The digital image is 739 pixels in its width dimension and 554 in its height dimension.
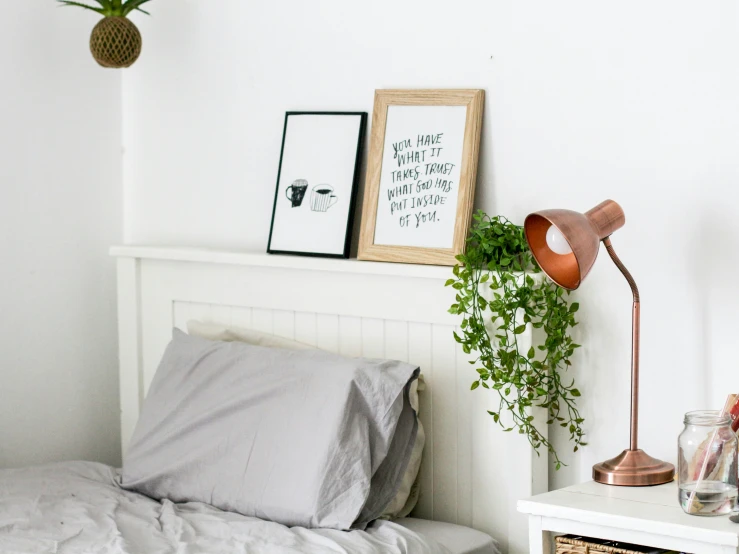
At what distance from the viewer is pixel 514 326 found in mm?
1920

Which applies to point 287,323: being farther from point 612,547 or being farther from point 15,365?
point 612,547

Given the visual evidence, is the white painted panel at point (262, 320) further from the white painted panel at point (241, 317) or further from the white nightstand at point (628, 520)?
the white nightstand at point (628, 520)

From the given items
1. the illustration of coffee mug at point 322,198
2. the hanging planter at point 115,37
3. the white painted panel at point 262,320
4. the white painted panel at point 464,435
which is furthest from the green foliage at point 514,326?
the hanging planter at point 115,37

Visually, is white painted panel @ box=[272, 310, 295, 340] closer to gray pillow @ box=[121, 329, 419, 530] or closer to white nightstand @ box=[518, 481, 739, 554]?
gray pillow @ box=[121, 329, 419, 530]

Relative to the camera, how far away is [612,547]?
160 centimetres

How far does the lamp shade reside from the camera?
162cm

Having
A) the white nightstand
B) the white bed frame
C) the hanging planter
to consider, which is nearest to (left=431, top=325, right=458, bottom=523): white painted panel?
the white bed frame

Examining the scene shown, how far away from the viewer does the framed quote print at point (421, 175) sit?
2.02m

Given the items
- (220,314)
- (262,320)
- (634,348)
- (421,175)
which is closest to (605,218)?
(634,348)

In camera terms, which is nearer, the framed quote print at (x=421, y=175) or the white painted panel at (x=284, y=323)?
the framed quote print at (x=421, y=175)

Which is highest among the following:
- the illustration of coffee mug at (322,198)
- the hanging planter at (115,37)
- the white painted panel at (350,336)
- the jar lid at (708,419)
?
the hanging planter at (115,37)

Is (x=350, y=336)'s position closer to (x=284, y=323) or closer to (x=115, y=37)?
(x=284, y=323)

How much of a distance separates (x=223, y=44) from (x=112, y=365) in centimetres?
93

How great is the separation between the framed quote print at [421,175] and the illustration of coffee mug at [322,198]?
11cm
